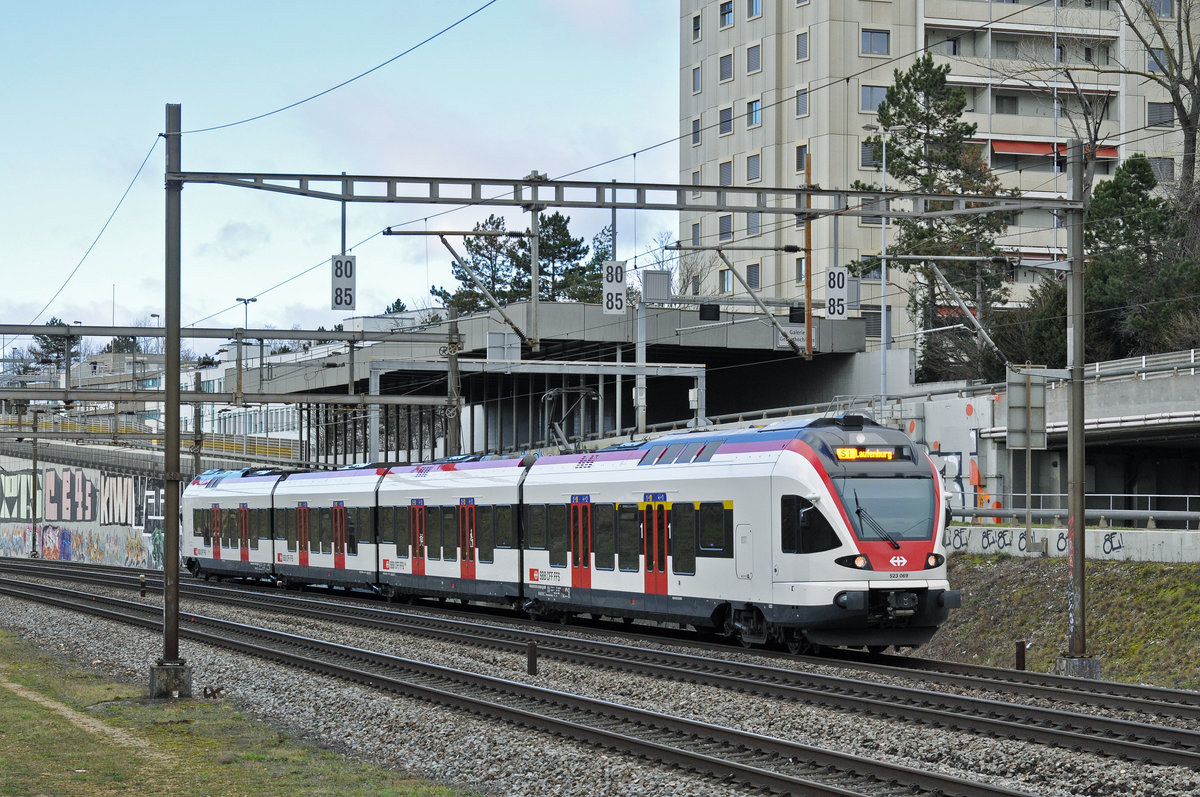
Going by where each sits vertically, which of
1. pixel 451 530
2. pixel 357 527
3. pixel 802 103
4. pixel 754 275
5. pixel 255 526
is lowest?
pixel 255 526

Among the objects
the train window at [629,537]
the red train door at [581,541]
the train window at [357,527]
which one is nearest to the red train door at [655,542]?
the train window at [629,537]

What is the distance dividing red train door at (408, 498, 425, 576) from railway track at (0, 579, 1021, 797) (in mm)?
9440

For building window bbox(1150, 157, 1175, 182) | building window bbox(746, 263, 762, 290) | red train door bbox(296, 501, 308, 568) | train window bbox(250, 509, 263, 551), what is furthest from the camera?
building window bbox(746, 263, 762, 290)

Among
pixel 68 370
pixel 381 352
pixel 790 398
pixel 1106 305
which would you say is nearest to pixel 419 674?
pixel 68 370

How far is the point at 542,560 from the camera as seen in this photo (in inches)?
1142

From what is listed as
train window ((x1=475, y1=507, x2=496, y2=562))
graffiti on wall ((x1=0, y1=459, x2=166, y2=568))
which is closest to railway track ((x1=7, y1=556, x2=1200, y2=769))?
train window ((x1=475, y1=507, x2=496, y2=562))

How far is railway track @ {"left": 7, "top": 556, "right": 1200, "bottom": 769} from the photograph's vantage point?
13801mm

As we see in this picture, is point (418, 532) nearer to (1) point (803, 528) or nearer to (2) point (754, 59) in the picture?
(1) point (803, 528)

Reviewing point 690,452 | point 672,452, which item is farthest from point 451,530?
point 690,452

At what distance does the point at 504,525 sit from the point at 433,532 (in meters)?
3.98

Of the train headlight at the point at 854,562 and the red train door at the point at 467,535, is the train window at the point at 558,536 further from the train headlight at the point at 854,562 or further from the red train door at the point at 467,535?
the train headlight at the point at 854,562

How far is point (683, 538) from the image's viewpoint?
24156 millimetres

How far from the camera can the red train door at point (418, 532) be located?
34688 millimetres

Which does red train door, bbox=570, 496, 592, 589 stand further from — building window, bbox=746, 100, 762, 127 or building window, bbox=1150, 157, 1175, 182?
building window, bbox=1150, 157, 1175, 182
